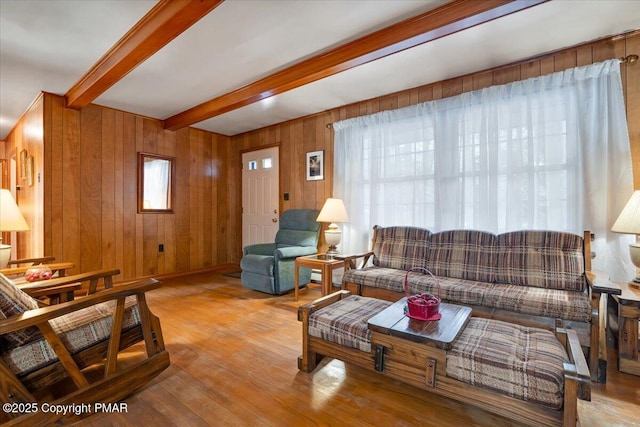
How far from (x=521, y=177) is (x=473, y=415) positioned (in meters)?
2.13

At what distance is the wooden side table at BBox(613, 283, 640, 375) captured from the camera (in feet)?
5.84

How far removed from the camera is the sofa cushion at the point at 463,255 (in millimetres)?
2609

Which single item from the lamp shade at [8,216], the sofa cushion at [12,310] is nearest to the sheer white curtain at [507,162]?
the sofa cushion at [12,310]

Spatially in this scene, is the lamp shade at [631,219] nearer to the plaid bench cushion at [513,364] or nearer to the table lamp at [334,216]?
the plaid bench cushion at [513,364]

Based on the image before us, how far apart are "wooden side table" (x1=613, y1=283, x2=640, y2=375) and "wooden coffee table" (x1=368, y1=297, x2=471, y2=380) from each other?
1039 millimetres

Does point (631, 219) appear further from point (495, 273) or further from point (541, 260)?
point (495, 273)

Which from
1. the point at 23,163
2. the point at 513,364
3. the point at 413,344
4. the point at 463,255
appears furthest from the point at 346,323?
the point at 23,163

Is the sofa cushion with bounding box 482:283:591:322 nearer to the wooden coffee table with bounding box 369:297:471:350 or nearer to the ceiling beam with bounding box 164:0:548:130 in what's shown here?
the wooden coffee table with bounding box 369:297:471:350

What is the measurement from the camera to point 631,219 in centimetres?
196

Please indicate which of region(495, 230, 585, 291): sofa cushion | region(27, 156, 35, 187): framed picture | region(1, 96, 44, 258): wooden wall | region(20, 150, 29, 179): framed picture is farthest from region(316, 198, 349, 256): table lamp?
region(20, 150, 29, 179): framed picture

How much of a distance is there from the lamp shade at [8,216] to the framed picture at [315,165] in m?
3.07

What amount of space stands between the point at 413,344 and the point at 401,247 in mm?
1710

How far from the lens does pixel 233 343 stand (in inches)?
91.7

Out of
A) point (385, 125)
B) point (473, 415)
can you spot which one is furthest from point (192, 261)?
point (473, 415)
